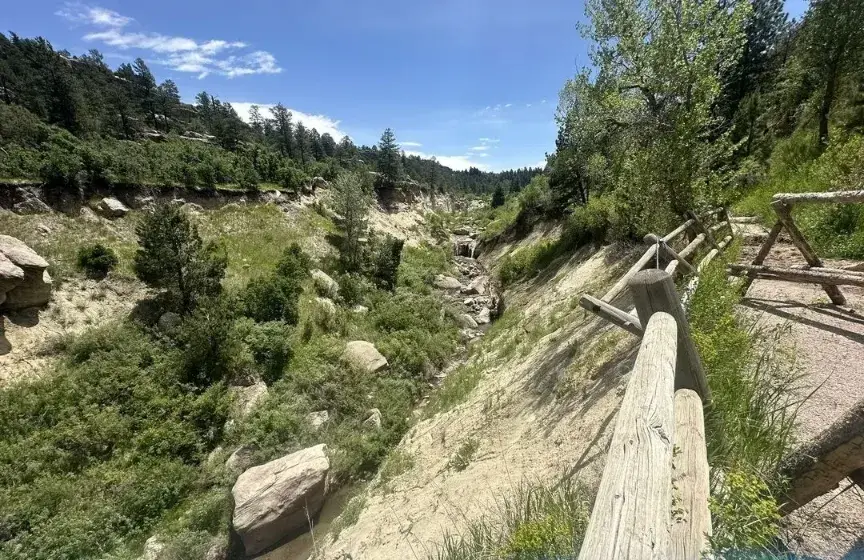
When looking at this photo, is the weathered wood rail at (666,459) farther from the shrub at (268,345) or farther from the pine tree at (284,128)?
the pine tree at (284,128)

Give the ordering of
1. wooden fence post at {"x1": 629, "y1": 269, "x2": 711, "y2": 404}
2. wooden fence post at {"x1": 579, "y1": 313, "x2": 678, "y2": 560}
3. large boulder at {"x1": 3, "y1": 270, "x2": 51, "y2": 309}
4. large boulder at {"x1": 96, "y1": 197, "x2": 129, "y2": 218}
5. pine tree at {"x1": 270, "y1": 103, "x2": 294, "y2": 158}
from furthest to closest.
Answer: pine tree at {"x1": 270, "y1": 103, "x2": 294, "y2": 158}, large boulder at {"x1": 96, "y1": 197, "x2": 129, "y2": 218}, large boulder at {"x1": 3, "y1": 270, "x2": 51, "y2": 309}, wooden fence post at {"x1": 629, "y1": 269, "x2": 711, "y2": 404}, wooden fence post at {"x1": 579, "y1": 313, "x2": 678, "y2": 560}

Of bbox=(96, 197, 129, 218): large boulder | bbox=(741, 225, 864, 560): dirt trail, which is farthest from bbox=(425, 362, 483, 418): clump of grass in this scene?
bbox=(96, 197, 129, 218): large boulder

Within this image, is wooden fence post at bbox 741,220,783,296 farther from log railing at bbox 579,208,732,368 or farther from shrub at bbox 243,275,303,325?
shrub at bbox 243,275,303,325

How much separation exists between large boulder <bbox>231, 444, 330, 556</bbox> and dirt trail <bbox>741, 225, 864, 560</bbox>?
911 centimetres

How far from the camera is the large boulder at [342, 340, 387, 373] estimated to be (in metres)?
15.3

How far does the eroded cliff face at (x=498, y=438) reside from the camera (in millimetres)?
6812

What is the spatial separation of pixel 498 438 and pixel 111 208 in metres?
28.4

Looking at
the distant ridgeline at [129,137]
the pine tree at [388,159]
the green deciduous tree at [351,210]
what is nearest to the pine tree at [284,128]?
the distant ridgeline at [129,137]

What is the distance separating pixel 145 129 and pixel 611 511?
87.6 meters

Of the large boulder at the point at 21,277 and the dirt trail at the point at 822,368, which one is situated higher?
the large boulder at the point at 21,277

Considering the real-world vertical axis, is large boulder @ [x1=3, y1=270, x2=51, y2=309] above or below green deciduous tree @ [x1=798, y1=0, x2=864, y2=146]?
below

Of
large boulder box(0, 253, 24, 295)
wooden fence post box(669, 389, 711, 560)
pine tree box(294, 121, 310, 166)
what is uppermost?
pine tree box(294, 121, 310, 166)

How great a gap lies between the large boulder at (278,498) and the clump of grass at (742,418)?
8.85m

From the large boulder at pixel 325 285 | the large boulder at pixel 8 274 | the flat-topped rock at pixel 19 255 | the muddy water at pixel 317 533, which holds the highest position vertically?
the flat-topped rock at pixel 19 255
